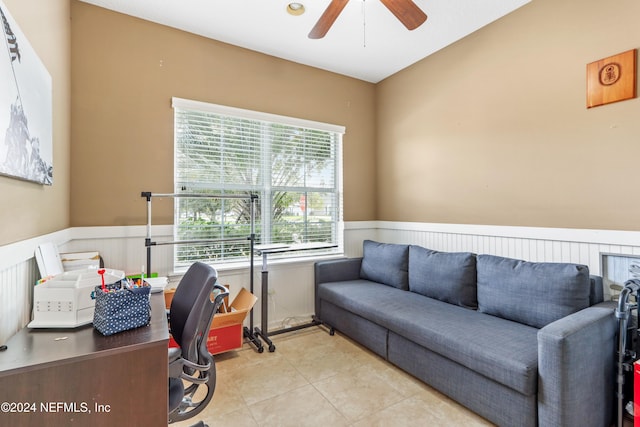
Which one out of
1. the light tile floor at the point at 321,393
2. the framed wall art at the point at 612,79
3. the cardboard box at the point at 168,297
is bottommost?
the light tile floor at the point at 321,393

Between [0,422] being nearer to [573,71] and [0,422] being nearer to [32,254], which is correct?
[32,254]

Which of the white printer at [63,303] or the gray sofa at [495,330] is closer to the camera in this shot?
the white printer at [63,303]

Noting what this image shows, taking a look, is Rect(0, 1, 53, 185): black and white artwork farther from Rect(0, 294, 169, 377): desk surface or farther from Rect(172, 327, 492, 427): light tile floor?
Rect(172, 327, 492, 427): light tile floor

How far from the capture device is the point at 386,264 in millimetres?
3248

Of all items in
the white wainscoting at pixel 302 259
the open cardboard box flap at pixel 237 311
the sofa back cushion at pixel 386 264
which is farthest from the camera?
the sofa back cushion at pixel 386 264

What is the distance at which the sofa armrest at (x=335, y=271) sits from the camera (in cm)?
338

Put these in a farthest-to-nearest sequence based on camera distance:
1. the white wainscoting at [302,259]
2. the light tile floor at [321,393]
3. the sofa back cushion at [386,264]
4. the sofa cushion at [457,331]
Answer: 1. the sofa back cushion at [386,264]
2. the light tile floor at [321,393]
3. the sofa cushion at [457,331]
4. the white wainscoting at [302,259]

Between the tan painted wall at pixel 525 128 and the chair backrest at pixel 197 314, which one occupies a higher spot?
the tan painted wall at pixel 525 128

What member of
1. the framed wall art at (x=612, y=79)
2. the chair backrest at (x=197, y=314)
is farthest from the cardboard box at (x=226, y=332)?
the framed wall art at (x=612, y=79)

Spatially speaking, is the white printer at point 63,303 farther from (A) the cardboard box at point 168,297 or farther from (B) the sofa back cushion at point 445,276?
(B) the sofa back cushion at point 445,276

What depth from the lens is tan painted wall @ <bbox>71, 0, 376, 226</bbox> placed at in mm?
2484

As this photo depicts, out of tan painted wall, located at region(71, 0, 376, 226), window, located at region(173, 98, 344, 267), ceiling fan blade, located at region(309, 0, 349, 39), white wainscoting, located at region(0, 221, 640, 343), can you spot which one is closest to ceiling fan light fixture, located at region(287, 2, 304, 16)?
ceiling fan blade, located at region(309, 0, 349, 39)

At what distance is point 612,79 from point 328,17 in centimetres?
193

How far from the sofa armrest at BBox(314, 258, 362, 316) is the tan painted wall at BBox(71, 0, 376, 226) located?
1.58 m
